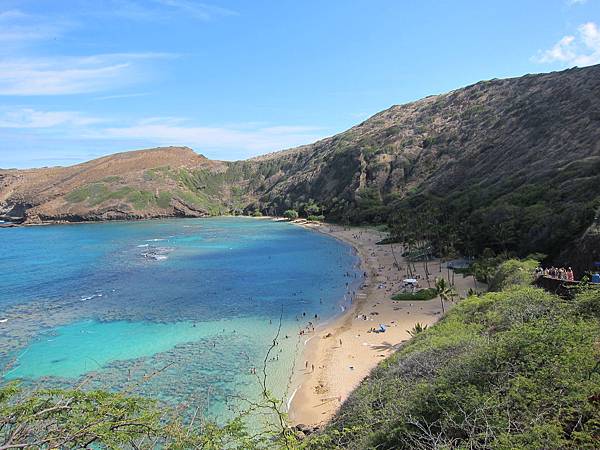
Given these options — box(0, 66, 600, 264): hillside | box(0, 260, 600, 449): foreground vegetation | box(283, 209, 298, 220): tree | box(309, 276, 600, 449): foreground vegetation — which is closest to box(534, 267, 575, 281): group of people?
box(309, 276, 600, 449): foreground vegetation

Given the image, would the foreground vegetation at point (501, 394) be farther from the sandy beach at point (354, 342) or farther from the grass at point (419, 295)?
the grass at point (419, 295)

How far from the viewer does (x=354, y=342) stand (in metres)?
37.6

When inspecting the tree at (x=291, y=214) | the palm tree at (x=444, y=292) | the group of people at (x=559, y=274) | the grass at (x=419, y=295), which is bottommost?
the grass at (x=419, y=295)

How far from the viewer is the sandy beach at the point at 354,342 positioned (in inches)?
1086

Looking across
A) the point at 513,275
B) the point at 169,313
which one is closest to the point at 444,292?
the point at 513,275

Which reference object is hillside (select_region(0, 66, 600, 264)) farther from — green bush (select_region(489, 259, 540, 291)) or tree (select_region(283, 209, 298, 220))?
green bush (select_region(489, 259, 540, 291))

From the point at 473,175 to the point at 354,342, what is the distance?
8683 centimetres

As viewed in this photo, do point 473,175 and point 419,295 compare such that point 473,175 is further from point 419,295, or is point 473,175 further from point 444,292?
point 444,292

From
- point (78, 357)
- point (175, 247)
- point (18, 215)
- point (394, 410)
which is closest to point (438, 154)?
point (175, 247)

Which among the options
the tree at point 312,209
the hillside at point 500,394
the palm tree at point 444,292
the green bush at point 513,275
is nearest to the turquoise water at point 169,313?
the hillside at point 500,394

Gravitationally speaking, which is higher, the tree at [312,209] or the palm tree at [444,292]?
the tree at [312,209]

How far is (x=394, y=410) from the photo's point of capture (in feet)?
49.4

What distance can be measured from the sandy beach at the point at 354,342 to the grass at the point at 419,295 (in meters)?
0.94

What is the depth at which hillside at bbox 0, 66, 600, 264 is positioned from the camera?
201 feet
